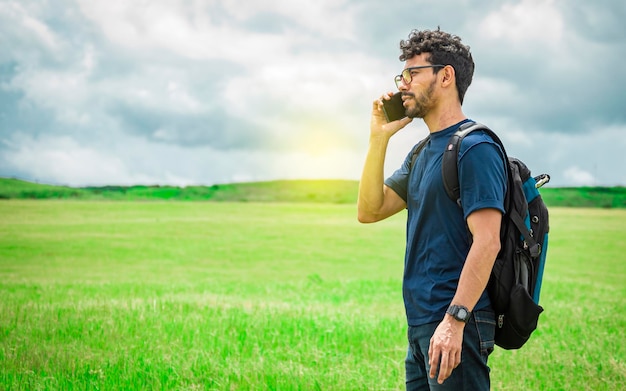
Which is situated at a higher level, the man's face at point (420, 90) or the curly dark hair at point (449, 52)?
the curly dark hair at point (449, 52)

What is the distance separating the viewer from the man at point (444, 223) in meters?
3.60

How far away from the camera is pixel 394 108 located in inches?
170

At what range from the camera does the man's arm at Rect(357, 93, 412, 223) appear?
171 inches

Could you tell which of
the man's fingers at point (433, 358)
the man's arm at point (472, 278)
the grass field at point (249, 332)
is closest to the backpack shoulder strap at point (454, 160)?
the man's arm at point (472, 278)

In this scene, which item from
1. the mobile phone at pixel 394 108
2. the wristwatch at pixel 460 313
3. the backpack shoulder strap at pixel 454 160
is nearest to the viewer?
the wristwatch at pixel 460 313

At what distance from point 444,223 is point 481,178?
0.40m

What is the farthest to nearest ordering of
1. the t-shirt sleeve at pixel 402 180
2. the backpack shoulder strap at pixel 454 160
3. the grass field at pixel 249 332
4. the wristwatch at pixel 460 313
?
1. the grass field at pixel 249 332
2. the t-shirt sleeve at pixel 402 180
3. the backpack shoulder strap at pixel 454 160
4. the wristwatch at pixel 460 313

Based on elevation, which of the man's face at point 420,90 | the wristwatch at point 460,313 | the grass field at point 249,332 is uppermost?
the man's face at point 420,90

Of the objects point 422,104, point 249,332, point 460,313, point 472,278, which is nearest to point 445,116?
point 422,104

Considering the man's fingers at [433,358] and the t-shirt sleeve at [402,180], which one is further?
the t-shirt sleeve at [402,180]

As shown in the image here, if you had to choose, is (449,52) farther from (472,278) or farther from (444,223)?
(472,278)

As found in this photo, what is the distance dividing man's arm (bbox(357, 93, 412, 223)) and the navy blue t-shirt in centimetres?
30

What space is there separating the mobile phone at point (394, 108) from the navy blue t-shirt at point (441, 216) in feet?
1.06

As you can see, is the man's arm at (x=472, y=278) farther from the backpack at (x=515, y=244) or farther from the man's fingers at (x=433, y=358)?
the backpack at (x=515, y=244)
